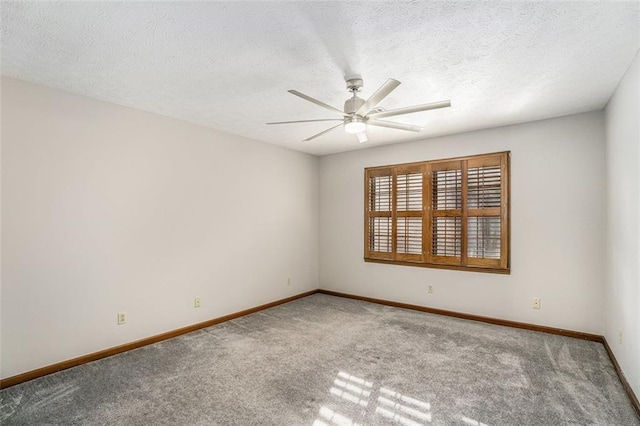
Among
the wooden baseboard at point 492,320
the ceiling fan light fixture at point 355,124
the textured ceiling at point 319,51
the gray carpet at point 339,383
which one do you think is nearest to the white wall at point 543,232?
the wooden baseboard at point 492,320

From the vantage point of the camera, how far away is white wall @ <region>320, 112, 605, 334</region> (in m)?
3.57

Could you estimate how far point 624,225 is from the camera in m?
2.66

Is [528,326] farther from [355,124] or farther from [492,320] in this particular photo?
[355,124]

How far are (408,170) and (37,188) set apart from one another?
4.39 metres

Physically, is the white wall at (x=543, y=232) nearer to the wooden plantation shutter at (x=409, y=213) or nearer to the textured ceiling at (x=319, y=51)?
the wooden plantation shutter at (x=409, y=213)

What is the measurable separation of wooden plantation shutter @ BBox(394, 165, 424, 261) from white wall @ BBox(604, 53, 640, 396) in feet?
6.85

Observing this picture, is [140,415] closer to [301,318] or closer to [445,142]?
[301,318]

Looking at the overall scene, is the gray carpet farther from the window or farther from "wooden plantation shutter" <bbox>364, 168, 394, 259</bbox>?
"wooden plantation shutter" <bbox>364, 168, 394, 259</bbox>

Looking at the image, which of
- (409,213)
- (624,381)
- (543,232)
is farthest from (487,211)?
(624,381)

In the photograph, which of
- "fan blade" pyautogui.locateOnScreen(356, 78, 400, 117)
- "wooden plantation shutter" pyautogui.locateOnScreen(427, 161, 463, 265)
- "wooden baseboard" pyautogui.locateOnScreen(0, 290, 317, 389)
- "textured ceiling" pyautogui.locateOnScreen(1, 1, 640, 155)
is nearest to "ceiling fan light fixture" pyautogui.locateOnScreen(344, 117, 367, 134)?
"fan blade" pyautogui.locateOnScreen(356, 78, 400, 117)

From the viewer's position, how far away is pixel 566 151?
371 centimetres

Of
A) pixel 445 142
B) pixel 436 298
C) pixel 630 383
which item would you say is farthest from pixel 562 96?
pixel 436 298

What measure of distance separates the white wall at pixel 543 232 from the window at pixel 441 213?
0.41ft

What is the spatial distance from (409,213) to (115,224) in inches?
150
